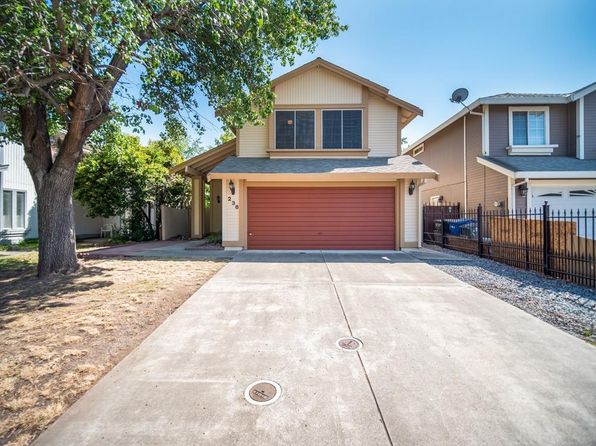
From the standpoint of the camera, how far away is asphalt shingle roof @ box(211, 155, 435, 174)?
998cm

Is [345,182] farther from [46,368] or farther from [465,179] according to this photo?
[46,368]

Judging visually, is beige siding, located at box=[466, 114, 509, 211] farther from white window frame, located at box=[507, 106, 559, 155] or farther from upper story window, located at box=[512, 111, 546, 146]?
upper story window, located at box=[512, 111, 546, 146]

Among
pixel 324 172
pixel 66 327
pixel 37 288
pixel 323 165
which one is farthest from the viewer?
pixel 323 165

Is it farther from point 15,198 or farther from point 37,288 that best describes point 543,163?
point 15,198

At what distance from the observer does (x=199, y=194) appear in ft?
46.0

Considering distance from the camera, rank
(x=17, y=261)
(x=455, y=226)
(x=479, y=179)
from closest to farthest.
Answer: (x=17, y=261)
(x=455, y=226)
(x=479, y=179)

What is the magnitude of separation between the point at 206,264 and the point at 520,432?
721cm

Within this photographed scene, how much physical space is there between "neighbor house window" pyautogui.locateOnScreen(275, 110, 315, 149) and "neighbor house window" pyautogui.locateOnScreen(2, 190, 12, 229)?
11.7 m

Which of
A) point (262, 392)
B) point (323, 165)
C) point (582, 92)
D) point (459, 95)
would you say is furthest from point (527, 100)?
point (262, 392)

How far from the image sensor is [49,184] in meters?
6.44

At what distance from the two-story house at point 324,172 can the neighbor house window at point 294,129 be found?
38 mm

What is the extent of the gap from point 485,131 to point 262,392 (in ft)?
48.2

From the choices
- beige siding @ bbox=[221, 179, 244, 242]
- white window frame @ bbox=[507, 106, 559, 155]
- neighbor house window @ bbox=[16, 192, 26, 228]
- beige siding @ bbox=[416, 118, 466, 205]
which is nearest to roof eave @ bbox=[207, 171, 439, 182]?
beige siding @ bbox=[221, 179, 244, 242]

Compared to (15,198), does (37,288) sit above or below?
below
